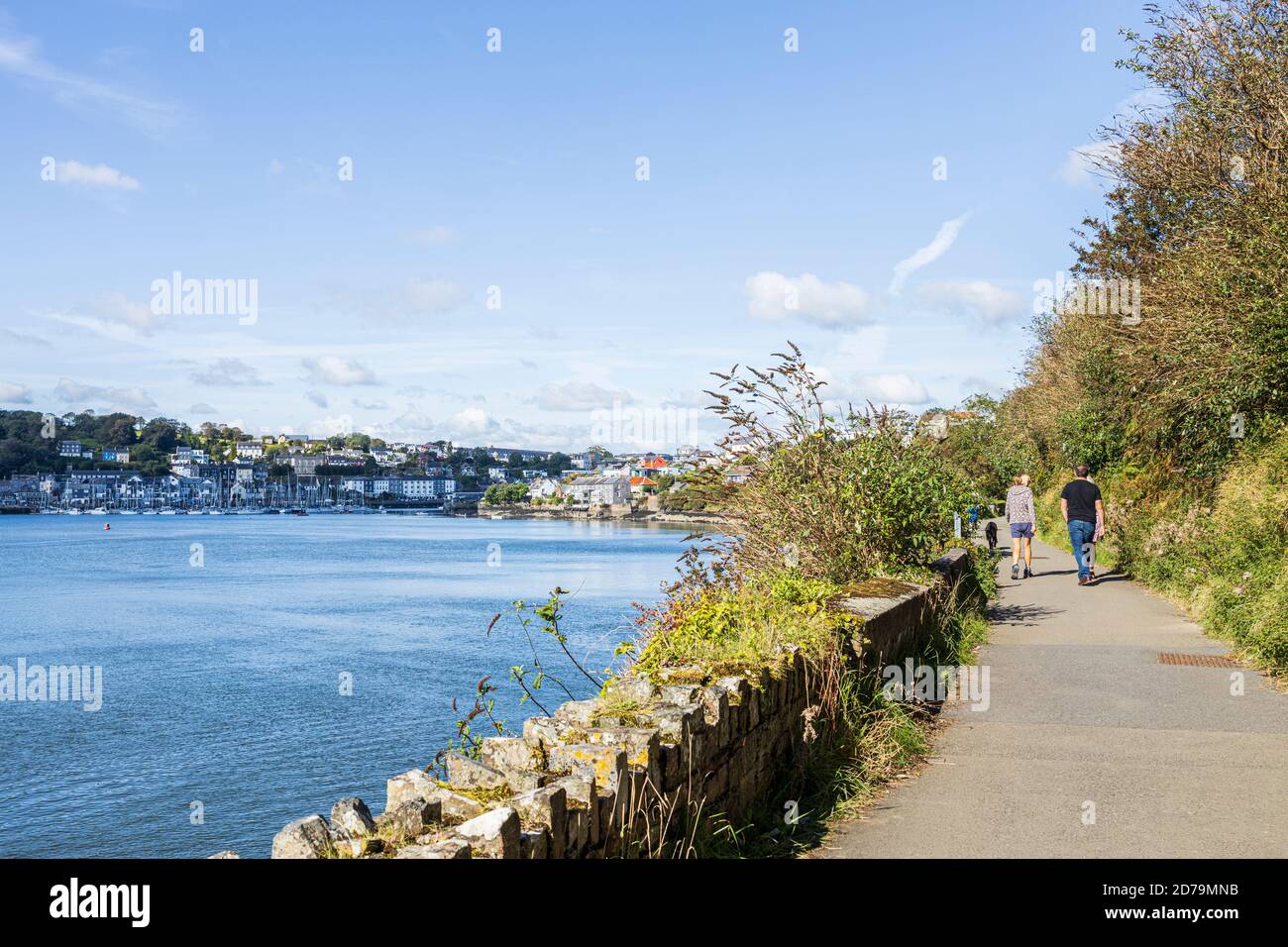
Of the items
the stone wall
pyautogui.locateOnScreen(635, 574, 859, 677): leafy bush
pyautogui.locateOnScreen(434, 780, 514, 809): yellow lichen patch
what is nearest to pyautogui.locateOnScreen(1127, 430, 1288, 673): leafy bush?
pyautogui.locateOnScreen(635, 574, 859, 677): leafy bush

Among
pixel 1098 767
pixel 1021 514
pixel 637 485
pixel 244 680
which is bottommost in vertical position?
pixel 244 680

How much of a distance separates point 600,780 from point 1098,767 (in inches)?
163

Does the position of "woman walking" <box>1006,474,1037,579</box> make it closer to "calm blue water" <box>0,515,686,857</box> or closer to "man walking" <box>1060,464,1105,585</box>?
"man walking" <box>1060,464,1105,585</box>

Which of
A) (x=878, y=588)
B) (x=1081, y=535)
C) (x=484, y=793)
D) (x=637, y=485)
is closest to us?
(x=484, y=793)

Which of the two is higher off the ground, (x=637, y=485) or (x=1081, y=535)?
(x=637, y=485)

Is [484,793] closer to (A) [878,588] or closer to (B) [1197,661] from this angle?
(A) [878,588]

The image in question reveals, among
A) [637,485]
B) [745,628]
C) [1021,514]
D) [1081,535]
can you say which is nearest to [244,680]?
[1021,514]

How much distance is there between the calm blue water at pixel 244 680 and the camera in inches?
775

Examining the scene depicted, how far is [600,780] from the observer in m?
4.38

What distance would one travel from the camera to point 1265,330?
13.5 metres

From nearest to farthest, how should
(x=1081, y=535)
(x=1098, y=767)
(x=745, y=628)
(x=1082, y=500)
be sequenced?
(x=745, y=628) → (x=1098, y=767) → (x=1082, y=500) → (x=1081, y=535)

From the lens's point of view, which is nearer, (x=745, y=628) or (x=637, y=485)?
(x=745, y=628)
